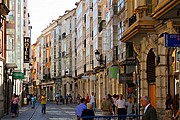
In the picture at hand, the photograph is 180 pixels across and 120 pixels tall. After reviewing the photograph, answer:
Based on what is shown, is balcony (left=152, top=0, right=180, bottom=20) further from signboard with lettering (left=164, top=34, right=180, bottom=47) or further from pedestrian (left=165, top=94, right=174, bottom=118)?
pedestrian (left=165, top=94, right=174, bottom=118)

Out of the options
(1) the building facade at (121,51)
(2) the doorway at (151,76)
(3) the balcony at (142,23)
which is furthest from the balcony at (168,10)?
(2) the doorway at (151,76)

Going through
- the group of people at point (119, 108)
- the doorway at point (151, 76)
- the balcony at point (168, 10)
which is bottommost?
the group of people at point (119, 108)

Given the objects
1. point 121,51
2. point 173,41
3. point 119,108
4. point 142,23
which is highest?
point 121,51

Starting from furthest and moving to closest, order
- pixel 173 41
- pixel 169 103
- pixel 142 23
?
pixel 142 23
pixel 169 103
pixel 173 41

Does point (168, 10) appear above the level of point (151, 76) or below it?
above

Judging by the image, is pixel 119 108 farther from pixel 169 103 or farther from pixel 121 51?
pixel 121 51

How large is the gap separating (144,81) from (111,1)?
18917mm

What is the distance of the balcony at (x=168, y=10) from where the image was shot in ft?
53.3

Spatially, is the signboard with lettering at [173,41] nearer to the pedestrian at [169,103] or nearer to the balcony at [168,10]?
the balcony at [168,10]

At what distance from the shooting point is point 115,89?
4369 cm

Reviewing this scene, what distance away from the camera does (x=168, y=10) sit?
17.1m

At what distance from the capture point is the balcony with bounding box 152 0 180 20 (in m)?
16.2

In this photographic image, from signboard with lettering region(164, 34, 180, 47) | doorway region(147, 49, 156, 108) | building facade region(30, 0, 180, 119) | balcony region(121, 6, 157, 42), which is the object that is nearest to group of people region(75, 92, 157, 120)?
doorway region(147, 49, 156, 108)

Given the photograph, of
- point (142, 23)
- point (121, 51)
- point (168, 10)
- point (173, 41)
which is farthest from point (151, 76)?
point (121, 51)
